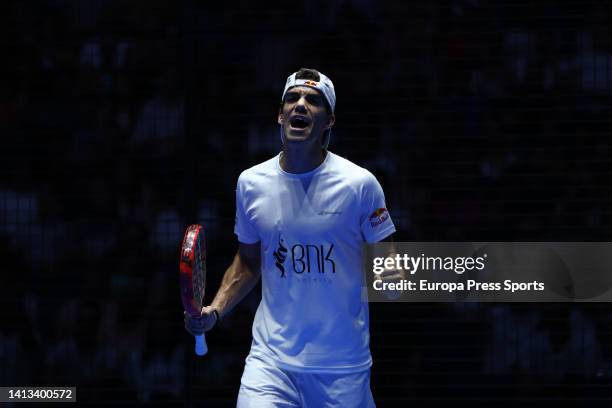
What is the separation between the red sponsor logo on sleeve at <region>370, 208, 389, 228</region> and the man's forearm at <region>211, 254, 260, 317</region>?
0.58 m

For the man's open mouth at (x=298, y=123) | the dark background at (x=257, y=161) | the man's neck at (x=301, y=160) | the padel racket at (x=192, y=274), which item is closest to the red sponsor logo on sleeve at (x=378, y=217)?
the man's neck at (x=301, y=160)

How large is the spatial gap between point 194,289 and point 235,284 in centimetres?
42

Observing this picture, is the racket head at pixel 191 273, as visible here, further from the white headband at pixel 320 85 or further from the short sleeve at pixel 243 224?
the white headband at pixel 320 85

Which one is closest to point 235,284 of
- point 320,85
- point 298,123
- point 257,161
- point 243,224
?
point 243,224

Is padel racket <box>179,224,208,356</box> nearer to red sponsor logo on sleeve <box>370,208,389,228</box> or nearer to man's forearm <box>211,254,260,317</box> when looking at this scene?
man's forearm <box>211,254,260,317</box>

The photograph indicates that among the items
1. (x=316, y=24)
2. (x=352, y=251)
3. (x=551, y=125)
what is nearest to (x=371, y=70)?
(x=316, y=24)

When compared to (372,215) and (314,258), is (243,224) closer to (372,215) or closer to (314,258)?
(314,258)

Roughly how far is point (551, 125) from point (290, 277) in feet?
10.3

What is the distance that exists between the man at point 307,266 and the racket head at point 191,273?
0.26ft

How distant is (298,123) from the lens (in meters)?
4.36

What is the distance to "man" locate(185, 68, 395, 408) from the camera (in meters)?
4.17

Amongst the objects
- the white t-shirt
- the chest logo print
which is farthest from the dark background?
the chest logo print

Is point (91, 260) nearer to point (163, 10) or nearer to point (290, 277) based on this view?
point (163, 10)

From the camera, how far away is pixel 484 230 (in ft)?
22.1
